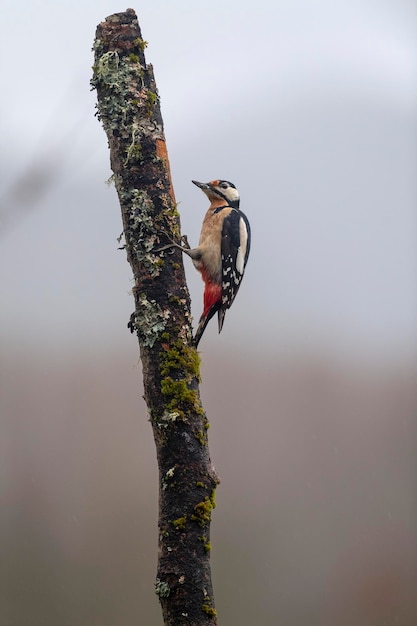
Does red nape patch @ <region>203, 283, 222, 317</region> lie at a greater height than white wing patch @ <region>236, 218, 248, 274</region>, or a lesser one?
lesser

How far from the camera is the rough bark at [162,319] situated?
1.69 m

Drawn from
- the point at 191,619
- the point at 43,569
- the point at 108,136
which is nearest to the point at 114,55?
the point at 108,136

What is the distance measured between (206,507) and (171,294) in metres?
0.55

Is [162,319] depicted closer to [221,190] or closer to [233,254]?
[233,254]

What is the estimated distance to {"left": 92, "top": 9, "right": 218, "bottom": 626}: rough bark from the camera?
1.69 metres

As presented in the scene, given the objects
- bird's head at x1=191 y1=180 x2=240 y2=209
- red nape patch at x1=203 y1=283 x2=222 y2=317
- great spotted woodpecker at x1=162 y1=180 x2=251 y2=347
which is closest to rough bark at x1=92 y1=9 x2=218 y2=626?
great spotted woodpecker at x1=162 y1=180 x2=251 y2=347

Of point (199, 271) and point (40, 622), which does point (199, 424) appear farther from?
point (40, 622)

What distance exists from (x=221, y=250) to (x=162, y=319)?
0.76 meters

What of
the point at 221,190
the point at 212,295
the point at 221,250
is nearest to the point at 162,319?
the point at 212,295

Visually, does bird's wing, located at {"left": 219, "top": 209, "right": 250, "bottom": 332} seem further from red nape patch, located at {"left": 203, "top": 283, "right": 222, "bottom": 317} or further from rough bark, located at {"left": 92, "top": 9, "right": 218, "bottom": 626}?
rough bark, located at {"left": 92, "top": 9, "right": 218, "bottom": 626}

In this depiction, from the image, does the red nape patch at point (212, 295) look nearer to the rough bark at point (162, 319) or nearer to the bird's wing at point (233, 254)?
the bird's wing at point (233, 254)

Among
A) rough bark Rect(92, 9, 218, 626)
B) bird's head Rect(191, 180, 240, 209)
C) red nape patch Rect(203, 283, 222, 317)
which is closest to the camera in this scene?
rough bark Rect(92, 9, 218, 626)

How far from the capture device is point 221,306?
8.06ft

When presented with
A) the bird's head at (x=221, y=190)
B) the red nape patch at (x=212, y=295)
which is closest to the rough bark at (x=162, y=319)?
the red nape patch at (x=212, y=295)
